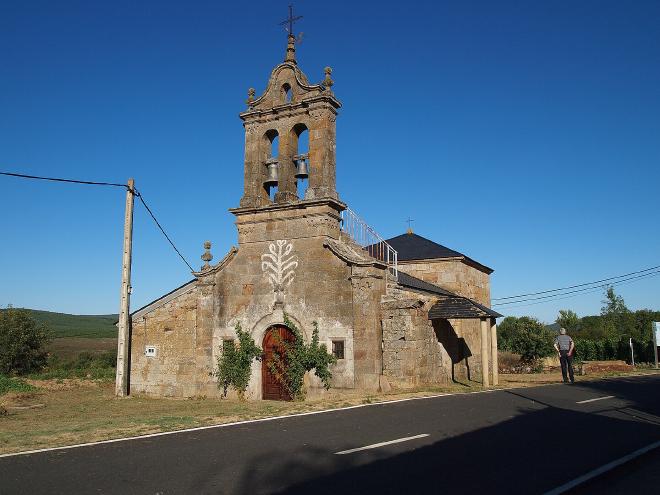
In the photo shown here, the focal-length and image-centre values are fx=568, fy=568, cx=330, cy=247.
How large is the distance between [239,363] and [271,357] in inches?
41.5

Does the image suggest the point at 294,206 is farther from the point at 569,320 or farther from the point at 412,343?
the point at 569,320

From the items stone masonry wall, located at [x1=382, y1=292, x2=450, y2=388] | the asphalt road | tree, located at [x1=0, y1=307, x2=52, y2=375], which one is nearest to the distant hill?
tree, located at [x1=0, y1=307, x2=52, y2=375]

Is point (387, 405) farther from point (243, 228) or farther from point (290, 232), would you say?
point (243, 228)

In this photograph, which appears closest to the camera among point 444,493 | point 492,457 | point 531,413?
point 444,493

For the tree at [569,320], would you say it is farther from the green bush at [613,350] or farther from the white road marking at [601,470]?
the white road marking at [601,470]

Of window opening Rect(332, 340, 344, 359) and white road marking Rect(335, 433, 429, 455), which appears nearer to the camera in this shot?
white road marking Rect(335, 433, 429, 455)

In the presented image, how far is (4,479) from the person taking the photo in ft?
21.4

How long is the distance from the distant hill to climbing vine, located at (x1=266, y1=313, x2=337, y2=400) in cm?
7263

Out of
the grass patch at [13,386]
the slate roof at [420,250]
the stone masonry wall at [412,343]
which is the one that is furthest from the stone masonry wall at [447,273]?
the grass patch at [13,386]

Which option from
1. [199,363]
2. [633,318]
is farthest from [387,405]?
[633,318]

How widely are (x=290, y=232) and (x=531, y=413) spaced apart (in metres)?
9.52

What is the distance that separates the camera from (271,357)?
18.2 meters

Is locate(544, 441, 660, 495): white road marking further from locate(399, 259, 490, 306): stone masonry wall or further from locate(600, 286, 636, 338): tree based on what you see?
locate(600, 286, 636, 338): tree

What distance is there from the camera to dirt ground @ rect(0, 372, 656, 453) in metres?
9.91
